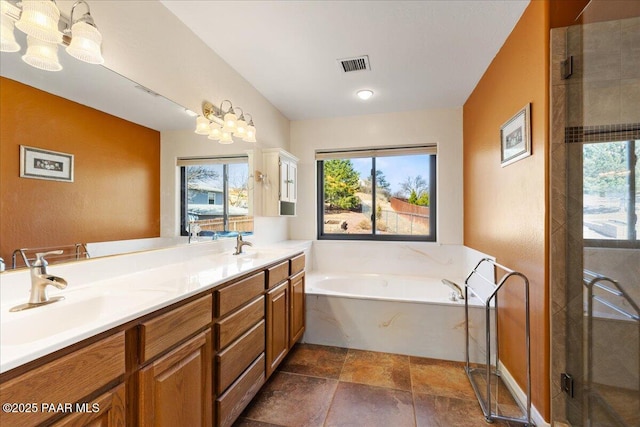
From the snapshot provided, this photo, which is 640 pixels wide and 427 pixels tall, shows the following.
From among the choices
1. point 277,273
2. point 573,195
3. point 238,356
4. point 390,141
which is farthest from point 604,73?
point 238,356

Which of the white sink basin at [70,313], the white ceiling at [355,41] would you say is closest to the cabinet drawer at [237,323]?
the white sink basin at [70,313]

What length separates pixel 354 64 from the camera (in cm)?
228

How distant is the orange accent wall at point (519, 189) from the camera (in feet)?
4.99

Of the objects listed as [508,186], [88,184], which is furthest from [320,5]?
[508,186]

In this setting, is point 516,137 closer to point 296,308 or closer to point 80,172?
point 296,308

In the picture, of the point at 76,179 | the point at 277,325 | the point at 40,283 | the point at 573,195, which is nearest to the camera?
the point at 40,283

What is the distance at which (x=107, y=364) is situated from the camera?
83cm

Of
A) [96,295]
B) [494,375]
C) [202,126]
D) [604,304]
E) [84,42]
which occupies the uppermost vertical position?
[84,42]

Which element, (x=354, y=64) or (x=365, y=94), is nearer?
(x=354, y=64)

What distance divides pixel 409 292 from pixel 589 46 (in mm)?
2411

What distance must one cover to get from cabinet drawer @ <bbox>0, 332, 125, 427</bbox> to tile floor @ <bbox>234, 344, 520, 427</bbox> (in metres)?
1.11

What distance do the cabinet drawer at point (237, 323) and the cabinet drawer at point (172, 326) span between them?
0.12 meters

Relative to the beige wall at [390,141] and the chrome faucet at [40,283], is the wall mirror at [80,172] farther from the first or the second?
the beige wall at [390,141]

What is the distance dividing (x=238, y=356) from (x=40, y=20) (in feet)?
5.49
